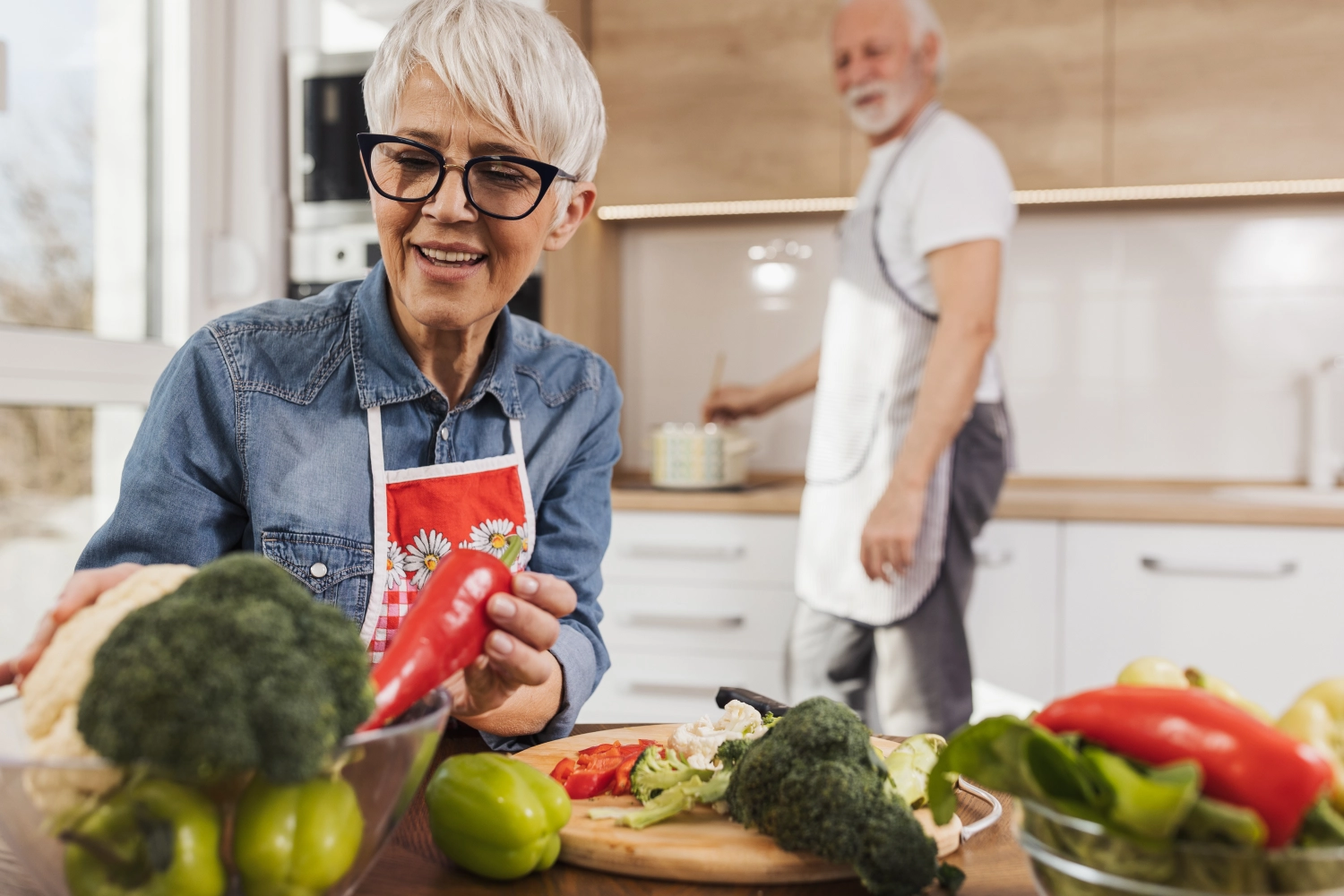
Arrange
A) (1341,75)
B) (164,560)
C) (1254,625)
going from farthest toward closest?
(1341,75), (1254,625), (164,560)

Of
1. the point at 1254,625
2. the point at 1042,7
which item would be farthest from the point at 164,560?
the point at 1042,7

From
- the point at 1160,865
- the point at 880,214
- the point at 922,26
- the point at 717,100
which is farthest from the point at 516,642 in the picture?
the point at 717,100

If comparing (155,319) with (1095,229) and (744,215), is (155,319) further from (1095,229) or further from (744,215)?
(1095,229)

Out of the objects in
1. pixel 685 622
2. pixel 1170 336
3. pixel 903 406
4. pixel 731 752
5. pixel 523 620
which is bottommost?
pixel 685 622

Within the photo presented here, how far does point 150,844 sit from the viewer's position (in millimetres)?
454

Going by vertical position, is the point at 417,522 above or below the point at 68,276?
below

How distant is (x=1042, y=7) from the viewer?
2578mm

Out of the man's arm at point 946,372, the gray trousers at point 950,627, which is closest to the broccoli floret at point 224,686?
the man's arm at point 946,372

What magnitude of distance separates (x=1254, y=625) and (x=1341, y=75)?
1265 millimetres

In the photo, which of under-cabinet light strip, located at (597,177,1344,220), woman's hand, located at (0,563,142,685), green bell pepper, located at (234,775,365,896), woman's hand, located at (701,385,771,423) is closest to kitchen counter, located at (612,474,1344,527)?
woman's hand, located at (701,385,771,423)

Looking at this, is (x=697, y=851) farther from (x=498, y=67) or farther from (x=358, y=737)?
(x=498, y=67)

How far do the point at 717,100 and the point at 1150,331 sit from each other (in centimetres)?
128

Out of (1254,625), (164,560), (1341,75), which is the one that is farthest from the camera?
(1341,75)

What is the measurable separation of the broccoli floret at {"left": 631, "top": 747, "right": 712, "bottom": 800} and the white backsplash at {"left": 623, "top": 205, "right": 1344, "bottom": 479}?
2343mm
